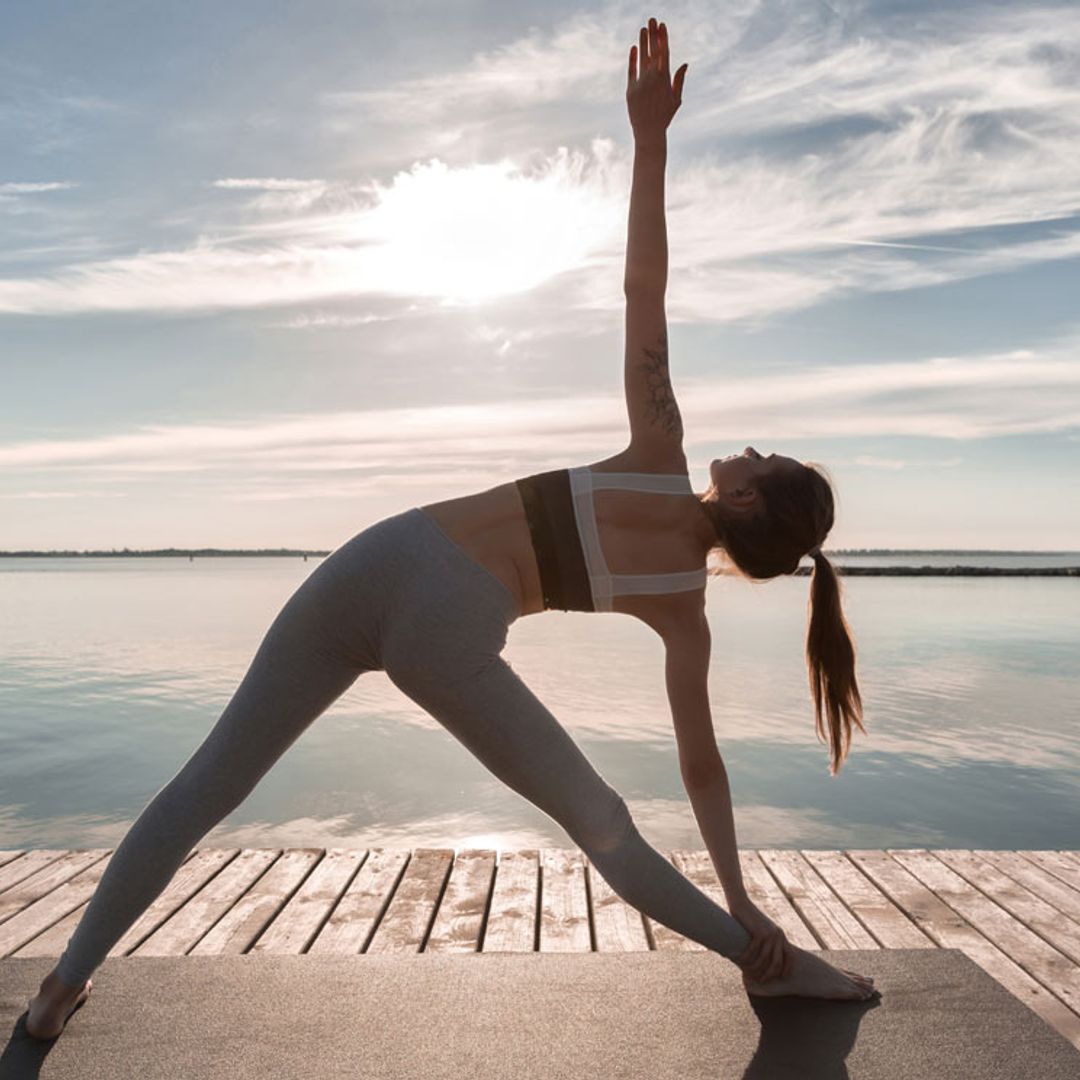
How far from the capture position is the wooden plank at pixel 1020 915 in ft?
9.20

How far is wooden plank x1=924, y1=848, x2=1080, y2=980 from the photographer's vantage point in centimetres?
280

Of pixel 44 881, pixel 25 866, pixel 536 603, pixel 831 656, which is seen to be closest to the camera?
pixel 536 603

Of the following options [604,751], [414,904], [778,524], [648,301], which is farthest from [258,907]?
[604,751]

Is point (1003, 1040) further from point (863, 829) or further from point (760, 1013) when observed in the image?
point (863, 829)

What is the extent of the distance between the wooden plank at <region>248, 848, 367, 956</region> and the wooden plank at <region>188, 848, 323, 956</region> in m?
0.03

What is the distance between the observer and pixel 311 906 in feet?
10.6

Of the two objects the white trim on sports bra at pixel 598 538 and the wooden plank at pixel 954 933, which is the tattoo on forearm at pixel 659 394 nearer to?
the white trim on sports bra at pixel 598 538

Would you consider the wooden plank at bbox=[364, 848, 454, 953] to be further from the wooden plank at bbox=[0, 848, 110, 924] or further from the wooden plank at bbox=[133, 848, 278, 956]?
the wooden plank at bbox=[0, 848, 110, 924]

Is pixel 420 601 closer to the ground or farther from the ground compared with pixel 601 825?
farther from the ground

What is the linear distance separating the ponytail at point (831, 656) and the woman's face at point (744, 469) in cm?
27

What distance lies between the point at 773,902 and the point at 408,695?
76.9 inches

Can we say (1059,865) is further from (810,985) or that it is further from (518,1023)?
(518,1023)

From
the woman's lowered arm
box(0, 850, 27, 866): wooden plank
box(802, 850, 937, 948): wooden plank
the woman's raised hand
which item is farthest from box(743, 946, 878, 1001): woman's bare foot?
box(0, 850, 27, 866): wooden plank

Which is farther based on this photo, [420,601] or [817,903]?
[817,903]
